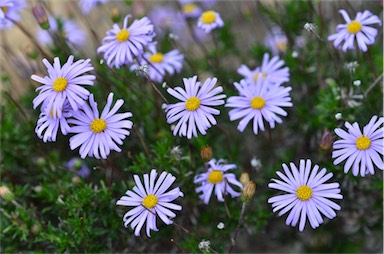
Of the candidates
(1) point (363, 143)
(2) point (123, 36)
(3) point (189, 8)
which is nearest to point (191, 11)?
(3) point (189, 8)

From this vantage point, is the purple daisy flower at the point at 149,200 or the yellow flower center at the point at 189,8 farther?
the yellow flower center at the point at 189,8

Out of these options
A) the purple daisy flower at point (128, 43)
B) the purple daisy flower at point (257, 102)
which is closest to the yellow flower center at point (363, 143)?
the purple daisy flower at point (257, 102)

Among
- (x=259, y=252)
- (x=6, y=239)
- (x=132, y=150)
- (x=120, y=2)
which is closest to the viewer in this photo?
(x=6, y=239)

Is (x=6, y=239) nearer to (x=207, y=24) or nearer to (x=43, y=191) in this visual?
(x=43, y=191)

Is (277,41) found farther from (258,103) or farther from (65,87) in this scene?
(65,87)

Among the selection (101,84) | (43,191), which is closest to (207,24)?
(101,84)

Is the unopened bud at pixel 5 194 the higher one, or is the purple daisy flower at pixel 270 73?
the purple daisy flower at pixel 270 73

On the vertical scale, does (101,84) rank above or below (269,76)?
→ below

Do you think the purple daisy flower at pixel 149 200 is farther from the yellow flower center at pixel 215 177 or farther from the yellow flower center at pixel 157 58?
the yellow flower center at pixel 157 58

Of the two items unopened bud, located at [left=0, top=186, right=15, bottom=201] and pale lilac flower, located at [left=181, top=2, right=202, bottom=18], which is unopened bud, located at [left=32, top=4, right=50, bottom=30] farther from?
pale lilac flower, located at [left=181, top=2, right=202, bottom=18]
